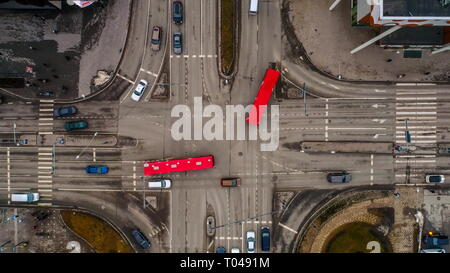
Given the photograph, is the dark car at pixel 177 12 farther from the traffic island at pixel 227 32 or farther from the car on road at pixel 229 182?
the car on road at pixel 229 182

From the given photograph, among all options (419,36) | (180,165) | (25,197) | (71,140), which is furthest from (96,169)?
(419,36)

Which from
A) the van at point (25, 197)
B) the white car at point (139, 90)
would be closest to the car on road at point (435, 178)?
the white car at point (139, 90)

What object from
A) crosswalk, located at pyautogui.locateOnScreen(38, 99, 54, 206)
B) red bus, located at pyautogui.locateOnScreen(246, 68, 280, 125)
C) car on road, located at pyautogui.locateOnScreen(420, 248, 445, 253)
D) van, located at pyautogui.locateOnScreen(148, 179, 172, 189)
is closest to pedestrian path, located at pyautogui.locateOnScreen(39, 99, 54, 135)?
crosswalk, located at pyautogui.locateOnScreen(38, 99, 54, 206)

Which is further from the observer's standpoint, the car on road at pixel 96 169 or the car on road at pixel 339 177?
the car on road at pixel 96 169

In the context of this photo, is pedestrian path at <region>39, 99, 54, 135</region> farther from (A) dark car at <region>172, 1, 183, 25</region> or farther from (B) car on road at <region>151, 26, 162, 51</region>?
(A) dark car at <region>172, 1, 183, 25</region>

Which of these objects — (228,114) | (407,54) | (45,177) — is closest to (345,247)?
(228,114)

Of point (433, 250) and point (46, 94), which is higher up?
point (46, 94)

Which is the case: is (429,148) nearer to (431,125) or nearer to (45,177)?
(431,125)

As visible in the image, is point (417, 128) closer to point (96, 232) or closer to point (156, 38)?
point (156, 38)
